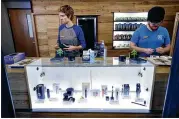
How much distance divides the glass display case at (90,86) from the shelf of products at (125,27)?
6.06ft

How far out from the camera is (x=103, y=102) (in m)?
1.20

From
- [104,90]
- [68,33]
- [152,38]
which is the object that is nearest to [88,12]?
[68,33]

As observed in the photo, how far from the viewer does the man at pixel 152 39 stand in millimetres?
1494

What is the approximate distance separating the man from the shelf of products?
55.5 inches

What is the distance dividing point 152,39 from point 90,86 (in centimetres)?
83

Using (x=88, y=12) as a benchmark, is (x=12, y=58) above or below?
below

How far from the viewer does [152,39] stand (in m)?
1.54

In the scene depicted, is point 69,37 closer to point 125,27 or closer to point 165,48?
point 165,48

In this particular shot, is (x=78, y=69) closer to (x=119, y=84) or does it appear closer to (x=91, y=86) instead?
(x=91, y=86)

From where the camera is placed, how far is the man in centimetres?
149

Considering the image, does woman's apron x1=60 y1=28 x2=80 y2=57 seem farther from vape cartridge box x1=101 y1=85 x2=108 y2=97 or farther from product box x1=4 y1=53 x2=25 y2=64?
vape cartridge box x1=101 y1=85 x2=108 y2=97

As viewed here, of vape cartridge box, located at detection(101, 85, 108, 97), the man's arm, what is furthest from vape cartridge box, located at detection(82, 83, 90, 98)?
the man's arm

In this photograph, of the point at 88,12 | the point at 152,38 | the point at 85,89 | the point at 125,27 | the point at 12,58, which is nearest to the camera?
the point at 85,89

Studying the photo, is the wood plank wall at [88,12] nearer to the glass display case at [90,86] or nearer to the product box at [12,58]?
the product box at [12,58]
